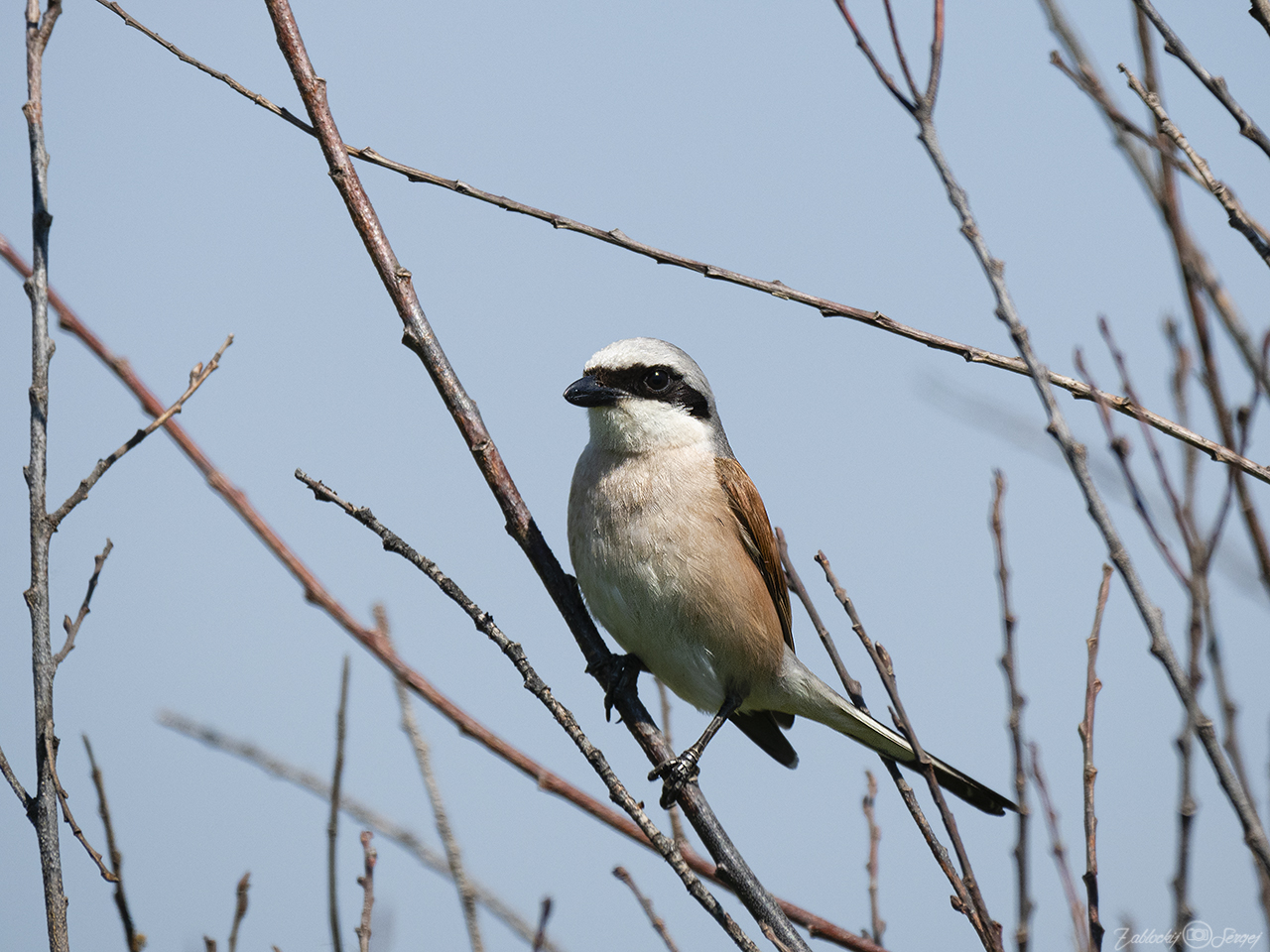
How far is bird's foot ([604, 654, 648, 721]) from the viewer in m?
3.24

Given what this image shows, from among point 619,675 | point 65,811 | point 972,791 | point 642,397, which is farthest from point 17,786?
point 972,791

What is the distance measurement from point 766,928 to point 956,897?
40 cm

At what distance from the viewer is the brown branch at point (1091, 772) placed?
186 centimetres

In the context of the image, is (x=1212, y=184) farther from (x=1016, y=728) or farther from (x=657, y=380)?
(x=657, y=380)

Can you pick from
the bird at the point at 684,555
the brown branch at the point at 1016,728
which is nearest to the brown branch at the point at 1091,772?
the brown branch at the point at 1016,728

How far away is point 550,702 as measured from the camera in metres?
2.30

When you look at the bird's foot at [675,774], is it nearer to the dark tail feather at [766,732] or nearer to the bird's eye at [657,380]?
the dark tail feather at [766,732]

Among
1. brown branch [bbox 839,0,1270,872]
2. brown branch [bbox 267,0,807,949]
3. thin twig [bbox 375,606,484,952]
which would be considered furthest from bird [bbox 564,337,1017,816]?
brown branch [bbox 839,0,1270,872]

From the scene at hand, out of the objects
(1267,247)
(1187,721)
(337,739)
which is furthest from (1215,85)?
(337,739)

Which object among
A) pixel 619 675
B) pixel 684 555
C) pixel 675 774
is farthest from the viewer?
pixel 684 555

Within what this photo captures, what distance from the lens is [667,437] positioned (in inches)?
164

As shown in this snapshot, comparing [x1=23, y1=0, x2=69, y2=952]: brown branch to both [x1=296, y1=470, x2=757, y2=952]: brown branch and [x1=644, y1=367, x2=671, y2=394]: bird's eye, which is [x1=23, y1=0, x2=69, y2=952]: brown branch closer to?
[x1=296, y1=470, x2=757, y2=952]: brown branch

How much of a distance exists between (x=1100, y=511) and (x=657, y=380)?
108 inches

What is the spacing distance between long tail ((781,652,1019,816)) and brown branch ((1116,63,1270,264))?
262 cm
